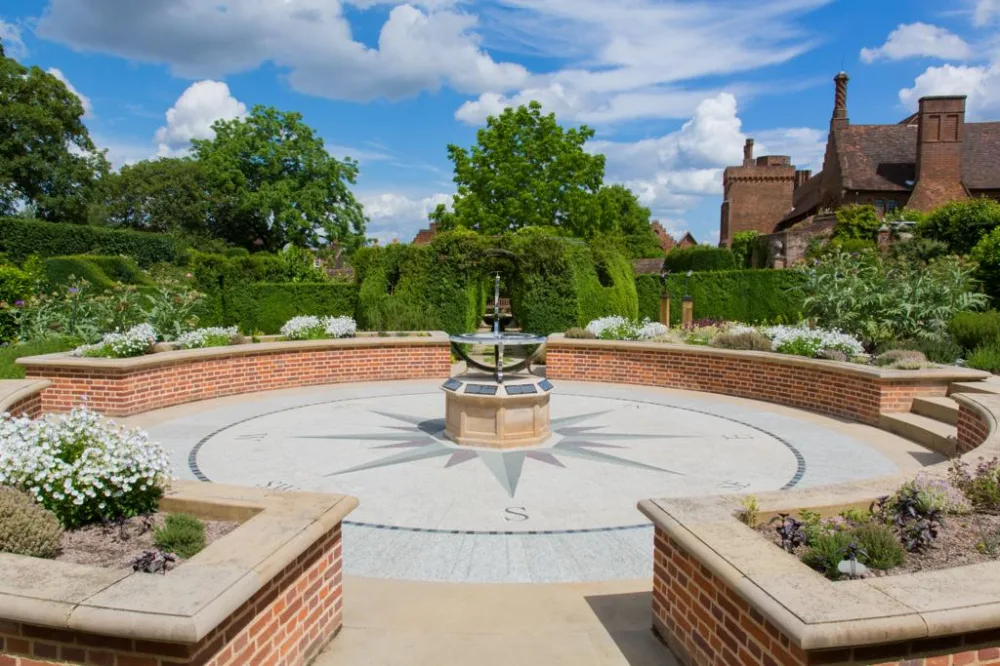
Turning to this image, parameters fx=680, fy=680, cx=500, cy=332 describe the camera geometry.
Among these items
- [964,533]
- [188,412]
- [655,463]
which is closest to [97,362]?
[188,412]

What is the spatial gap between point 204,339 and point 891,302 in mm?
13255

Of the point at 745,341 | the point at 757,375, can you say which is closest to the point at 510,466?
the point at 757,375

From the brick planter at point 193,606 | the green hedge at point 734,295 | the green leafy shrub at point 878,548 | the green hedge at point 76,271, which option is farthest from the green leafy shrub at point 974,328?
the green hedge at point 76,271

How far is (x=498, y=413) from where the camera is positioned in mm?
8430

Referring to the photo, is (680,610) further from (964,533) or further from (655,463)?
(655,463)

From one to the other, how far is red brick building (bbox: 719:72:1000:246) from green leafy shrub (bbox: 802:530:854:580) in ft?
117

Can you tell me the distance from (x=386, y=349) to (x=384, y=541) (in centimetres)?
892

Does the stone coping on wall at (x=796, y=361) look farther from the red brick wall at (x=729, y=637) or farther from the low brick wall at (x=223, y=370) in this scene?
the red brick wall at (x=729, y=637)

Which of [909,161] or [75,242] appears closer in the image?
[75,242]

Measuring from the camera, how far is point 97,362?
1003 cm

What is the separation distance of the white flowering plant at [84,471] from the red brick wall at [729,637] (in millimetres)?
3109

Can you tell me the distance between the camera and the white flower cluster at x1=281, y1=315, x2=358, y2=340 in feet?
46.9

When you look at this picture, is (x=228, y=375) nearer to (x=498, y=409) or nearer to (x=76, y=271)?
(x=498, y=409)

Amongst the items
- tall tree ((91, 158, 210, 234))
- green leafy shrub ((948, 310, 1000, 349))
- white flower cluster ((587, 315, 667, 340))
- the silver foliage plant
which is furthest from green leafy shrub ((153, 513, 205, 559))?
tall tree ((91, 158, 210, 234))
